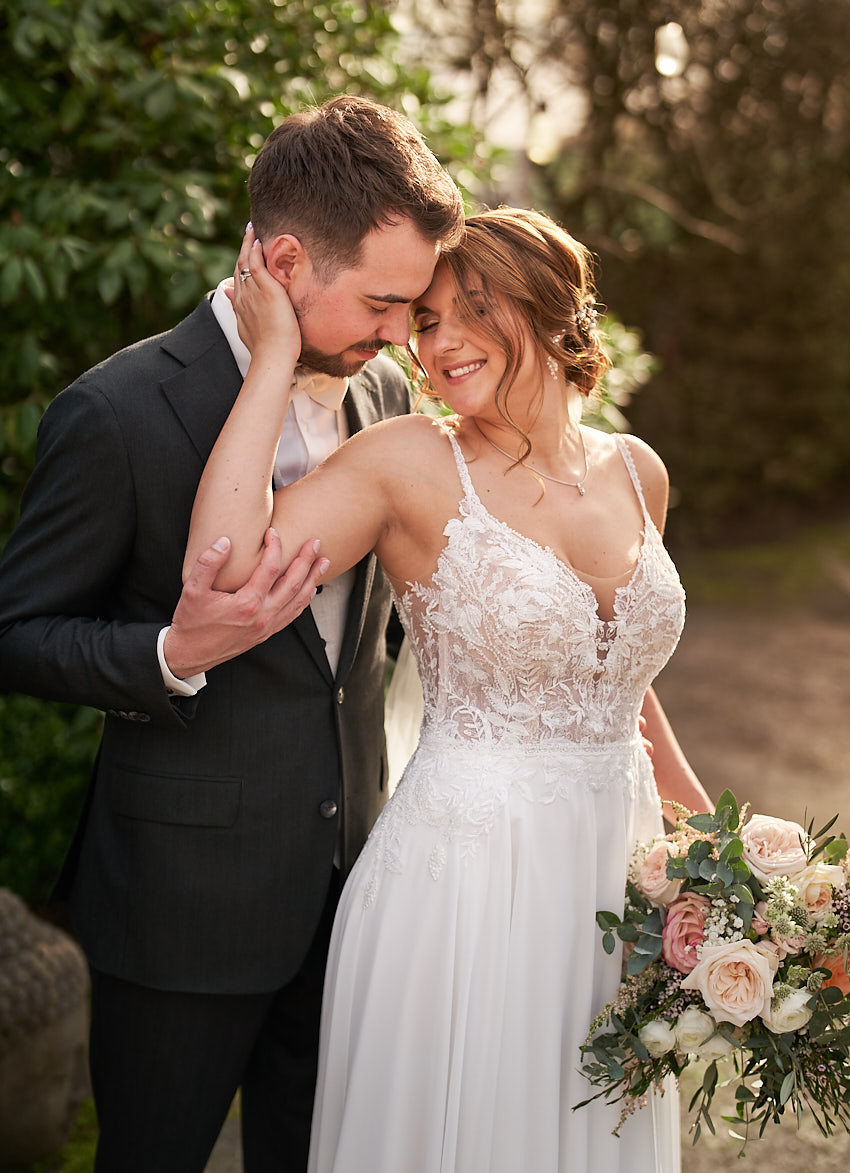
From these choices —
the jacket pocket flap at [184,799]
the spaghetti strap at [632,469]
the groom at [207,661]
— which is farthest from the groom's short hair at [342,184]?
the jacket pocket flap at [184,799]

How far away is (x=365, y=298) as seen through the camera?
1875 millimetres

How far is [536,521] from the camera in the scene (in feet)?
6.70

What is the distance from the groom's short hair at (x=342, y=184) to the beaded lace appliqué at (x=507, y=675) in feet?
1.36

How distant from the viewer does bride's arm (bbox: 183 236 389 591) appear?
1.76m

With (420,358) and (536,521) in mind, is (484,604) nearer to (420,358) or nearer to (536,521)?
(536,521)

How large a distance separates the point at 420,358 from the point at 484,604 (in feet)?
1.55

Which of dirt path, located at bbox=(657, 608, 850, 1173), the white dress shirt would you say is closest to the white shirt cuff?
the white dress shirt

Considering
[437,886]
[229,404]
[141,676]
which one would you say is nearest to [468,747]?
[437,886]

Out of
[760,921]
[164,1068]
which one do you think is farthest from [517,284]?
[164,1068]

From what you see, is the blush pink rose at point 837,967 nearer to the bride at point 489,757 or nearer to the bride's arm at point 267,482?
the bride at point 489,757

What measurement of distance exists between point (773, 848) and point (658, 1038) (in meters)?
0.35

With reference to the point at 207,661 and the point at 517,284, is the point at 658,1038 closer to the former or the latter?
the point at 207,661

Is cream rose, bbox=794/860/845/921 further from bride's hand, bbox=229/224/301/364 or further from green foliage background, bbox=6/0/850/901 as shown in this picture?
green foliage background, bbox=6/0/850/901

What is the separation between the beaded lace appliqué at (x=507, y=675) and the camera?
1960 mm
